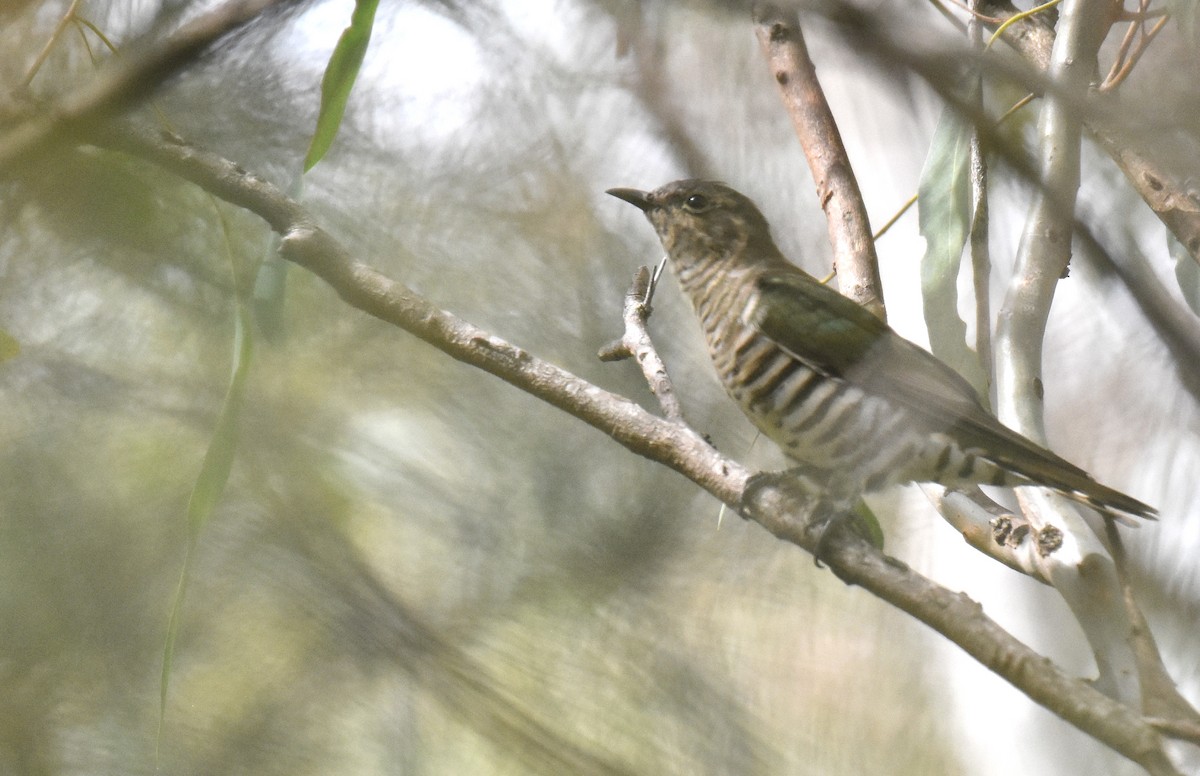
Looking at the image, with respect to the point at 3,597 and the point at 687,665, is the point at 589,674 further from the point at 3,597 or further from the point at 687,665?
the point at 3,597

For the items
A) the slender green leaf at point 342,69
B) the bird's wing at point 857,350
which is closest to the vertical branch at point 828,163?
the bird's wing at point 857,350

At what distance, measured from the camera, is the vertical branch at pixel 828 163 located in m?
2.54

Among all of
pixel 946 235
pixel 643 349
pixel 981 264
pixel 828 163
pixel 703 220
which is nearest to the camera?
pixel 643 349

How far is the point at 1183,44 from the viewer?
6.50ft

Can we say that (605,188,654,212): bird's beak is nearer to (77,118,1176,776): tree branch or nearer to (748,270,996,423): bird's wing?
(748,270,996,423): bird's wing

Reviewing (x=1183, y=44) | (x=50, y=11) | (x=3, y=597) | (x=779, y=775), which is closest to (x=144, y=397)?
(x=3, y=597)

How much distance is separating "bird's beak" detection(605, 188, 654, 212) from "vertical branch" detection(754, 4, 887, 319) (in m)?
0.48

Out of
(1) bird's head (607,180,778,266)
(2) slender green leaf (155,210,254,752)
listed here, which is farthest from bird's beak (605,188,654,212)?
(2) slender green leaf (155,210,254,752)

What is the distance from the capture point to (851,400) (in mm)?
2393

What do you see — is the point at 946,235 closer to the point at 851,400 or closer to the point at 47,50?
the point at 851,400

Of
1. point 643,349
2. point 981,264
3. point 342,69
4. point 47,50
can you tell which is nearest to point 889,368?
point 981,264

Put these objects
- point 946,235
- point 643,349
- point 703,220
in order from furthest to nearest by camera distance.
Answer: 1. point 703,220
2. point 946,235
3. point 643,349

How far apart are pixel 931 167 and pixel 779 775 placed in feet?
5.61

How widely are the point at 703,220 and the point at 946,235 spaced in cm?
78
